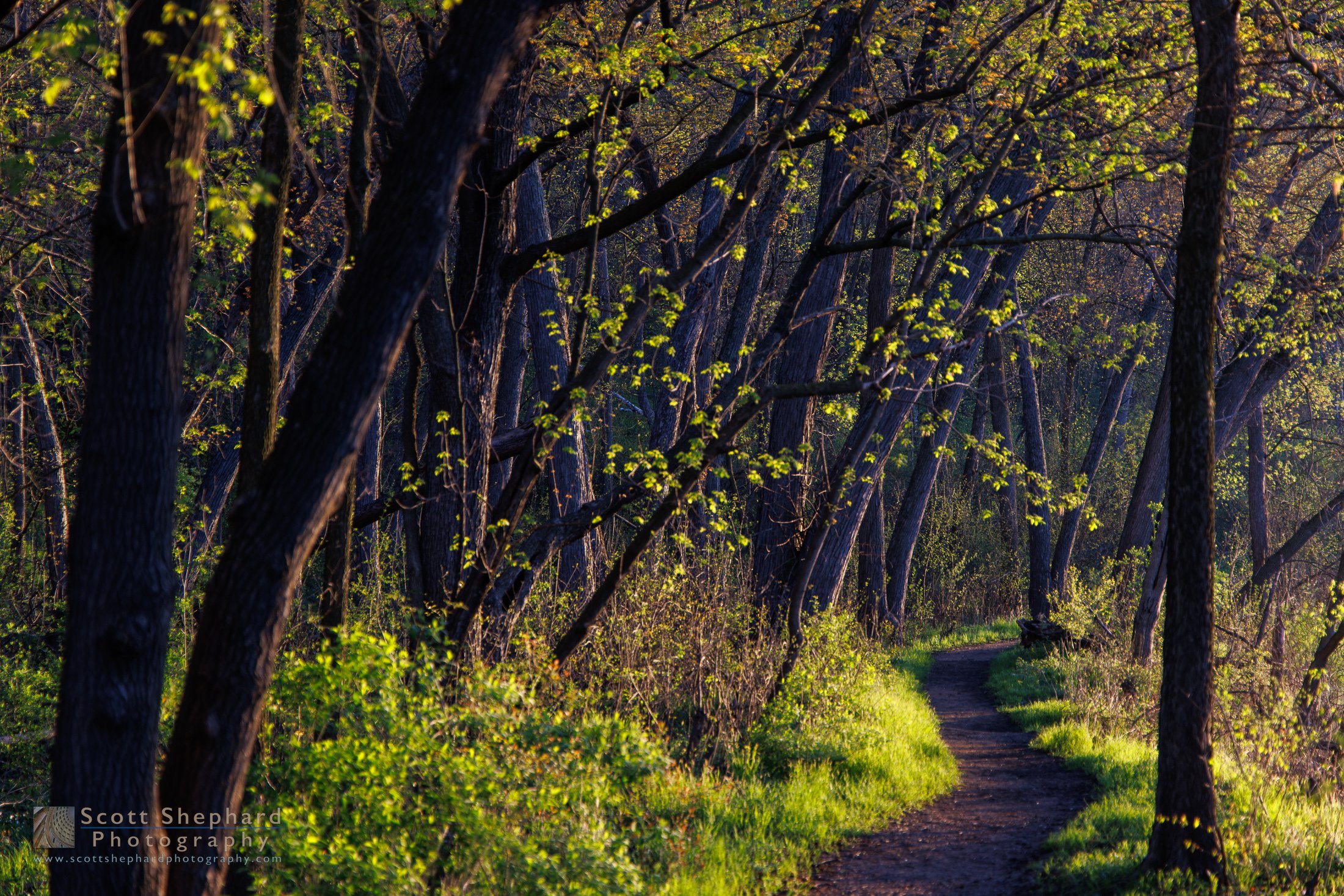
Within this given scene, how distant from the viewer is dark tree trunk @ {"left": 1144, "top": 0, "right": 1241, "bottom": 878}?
211 inches

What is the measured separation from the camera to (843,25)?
855 centimetres

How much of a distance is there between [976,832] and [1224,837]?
1.81 m

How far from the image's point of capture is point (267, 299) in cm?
479

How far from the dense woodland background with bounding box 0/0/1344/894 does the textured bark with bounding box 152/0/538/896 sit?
0.01 m

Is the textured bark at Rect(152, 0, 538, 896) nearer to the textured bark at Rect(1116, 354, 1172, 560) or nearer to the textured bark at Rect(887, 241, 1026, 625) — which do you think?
the textured bark at Rect(887, 241, 1026, 625)

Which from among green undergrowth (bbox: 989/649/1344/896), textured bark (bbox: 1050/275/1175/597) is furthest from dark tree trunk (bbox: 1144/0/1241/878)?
textured bark (bbox: 1050/275/1175/597)

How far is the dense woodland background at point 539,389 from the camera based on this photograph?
339cm

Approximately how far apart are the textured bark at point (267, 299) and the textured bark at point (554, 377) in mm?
4882

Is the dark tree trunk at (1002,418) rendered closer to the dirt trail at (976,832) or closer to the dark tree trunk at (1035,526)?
the dark tree trunk at (1035,526)

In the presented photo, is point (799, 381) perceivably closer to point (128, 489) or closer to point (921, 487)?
point (921, 487)

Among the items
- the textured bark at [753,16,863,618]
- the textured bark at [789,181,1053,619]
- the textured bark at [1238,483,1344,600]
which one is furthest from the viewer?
the textured bark at [1238,483,1344,600]

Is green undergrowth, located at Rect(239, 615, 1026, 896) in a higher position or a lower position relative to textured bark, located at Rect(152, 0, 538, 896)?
lower

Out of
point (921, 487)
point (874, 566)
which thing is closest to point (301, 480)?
point (921, 487)

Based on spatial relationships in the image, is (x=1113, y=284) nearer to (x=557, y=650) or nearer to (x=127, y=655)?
(x=557, y=650)
